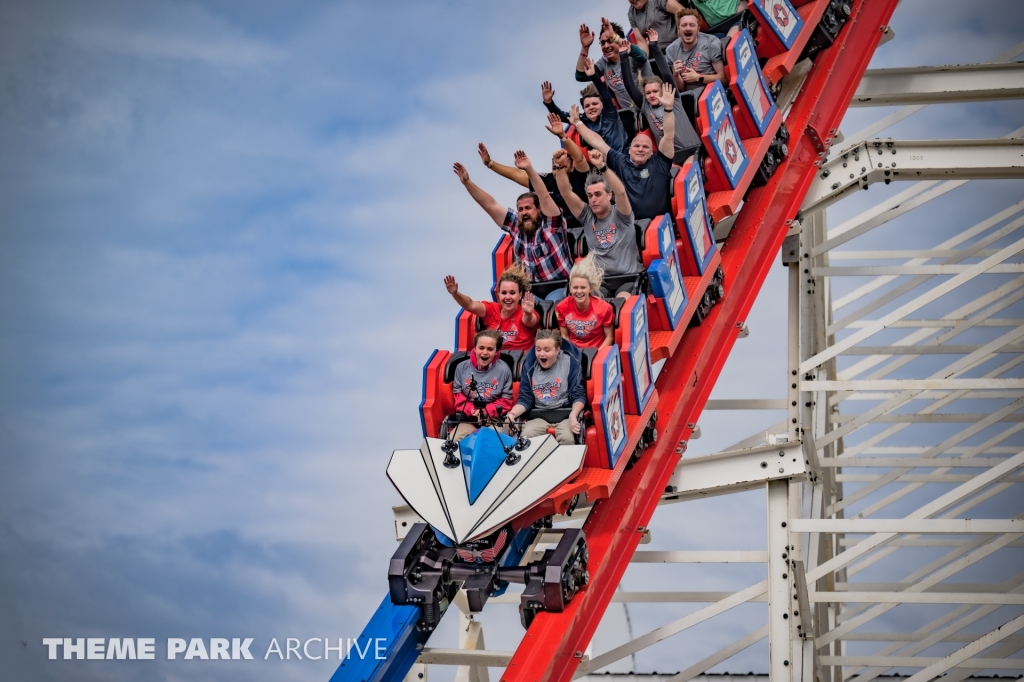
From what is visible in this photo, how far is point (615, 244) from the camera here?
21.4ft

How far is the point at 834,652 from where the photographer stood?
8.49m

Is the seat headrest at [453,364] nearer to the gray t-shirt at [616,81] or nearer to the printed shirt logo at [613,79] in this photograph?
the gray t-shirt at [616,81]

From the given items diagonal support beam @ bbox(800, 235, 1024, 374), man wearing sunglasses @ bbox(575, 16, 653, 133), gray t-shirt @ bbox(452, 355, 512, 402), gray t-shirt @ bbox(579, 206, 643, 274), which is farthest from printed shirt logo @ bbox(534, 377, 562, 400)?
man wearing sunglasses @ bbox(575, 16, 653, 133)

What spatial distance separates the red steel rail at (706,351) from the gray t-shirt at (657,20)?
83 centimetres

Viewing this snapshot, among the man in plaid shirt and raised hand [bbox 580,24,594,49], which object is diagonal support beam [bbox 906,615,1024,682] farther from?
raised hand [bbox 580,24,594,49]

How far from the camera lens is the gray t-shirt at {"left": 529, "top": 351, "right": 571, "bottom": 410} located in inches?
231

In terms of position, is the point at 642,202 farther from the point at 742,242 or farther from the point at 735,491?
the point at 735,491

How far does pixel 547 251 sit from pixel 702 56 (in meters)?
1.44

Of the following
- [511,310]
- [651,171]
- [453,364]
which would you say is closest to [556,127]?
[651,171]

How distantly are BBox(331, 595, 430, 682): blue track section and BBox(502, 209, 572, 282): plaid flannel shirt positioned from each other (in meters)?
1.88

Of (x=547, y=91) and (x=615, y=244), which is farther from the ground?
(x=547, y=91)

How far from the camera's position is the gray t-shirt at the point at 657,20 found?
8.02 meters

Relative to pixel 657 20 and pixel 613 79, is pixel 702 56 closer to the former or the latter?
pixel 613 79

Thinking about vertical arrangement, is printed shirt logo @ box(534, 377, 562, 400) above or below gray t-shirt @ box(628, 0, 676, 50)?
below
